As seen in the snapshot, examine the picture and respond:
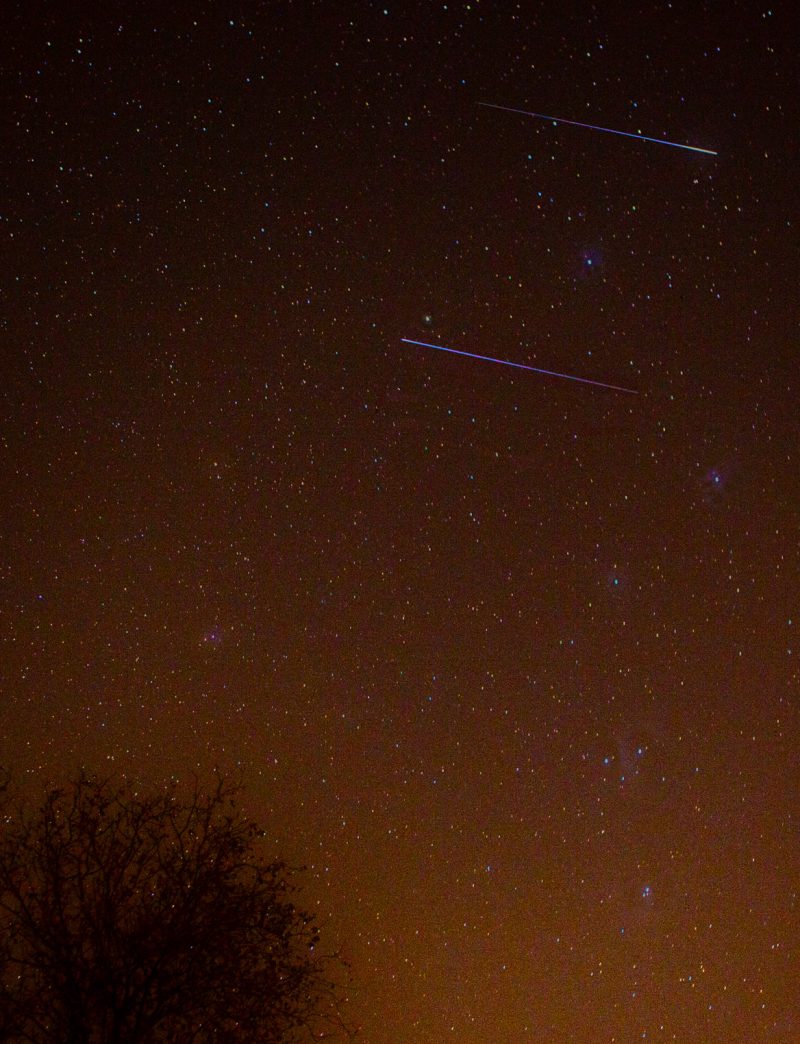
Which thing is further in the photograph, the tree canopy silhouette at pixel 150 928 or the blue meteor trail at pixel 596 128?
the blue meteor trail at pixel 596 128

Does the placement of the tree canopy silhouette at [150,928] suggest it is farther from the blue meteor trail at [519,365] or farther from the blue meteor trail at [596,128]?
the blue meteor trail at [596,128]

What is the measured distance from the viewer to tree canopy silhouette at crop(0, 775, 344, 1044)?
214cm

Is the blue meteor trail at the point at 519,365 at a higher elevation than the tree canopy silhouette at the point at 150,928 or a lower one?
higher

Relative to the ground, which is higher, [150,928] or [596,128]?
[596,128]

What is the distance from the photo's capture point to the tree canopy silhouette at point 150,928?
214cm

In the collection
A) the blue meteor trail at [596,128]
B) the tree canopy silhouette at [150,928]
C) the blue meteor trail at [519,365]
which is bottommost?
the tree canopy silhouette at [150,928]

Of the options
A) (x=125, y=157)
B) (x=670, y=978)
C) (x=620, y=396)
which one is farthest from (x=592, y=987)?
(x=125, y=157)

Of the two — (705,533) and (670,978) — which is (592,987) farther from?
(705,533)

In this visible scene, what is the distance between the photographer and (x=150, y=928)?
220cm

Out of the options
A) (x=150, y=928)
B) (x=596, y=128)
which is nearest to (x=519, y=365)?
(x=596, y=128)

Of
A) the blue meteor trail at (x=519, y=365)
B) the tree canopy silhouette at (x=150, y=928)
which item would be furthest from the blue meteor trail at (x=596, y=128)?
the tree canopy silhouette at (x=150, y=928)

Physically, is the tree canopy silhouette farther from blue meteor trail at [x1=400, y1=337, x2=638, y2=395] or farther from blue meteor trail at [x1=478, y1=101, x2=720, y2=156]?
blue meteor trail at [x1=478, y1=101, x2=720, y2=156]

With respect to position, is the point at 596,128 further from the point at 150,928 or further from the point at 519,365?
the point at 150,928

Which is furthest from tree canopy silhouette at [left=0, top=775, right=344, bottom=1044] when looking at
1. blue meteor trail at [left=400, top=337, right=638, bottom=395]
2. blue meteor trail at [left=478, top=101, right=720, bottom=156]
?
blue meteor trail at [left=478, top=101, right=720, bottom=156]
